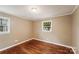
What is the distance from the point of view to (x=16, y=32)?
4.73ft

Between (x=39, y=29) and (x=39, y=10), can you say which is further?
(x=39, y=29)

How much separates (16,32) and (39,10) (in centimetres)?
54

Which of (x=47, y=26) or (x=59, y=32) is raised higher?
(x=47, y=26)

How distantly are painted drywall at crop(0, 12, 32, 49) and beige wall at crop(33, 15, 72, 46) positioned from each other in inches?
4.9

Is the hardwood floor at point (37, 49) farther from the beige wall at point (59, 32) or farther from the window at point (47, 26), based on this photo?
the window at point (47, 26)

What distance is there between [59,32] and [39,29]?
35 cm

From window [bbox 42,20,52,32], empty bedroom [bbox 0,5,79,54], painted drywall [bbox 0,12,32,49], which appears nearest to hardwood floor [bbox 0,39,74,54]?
empty bedroom [bbox 0,5,79,54]

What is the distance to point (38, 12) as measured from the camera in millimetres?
1385

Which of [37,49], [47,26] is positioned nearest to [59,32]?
[47,26]

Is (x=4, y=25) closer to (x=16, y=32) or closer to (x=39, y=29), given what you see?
(x=16, y=32)

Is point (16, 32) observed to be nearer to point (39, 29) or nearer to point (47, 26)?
point (39, 29)

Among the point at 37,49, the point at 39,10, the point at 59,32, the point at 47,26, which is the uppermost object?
the point at 39,10

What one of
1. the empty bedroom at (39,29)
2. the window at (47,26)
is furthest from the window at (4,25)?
the window at (47,26)

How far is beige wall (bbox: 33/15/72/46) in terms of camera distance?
1.38 metres
